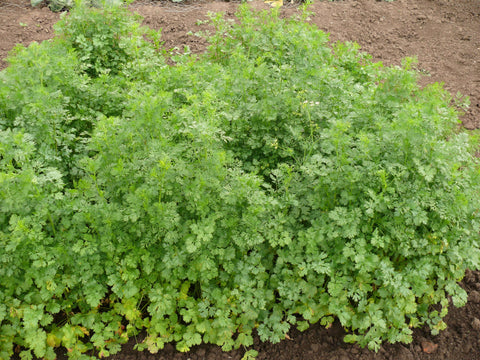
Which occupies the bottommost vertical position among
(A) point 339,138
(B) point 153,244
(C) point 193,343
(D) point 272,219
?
(C) point 193,343

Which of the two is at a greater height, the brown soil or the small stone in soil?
the brown soil

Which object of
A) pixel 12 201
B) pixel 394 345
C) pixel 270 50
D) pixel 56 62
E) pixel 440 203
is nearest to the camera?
pixel 12 201

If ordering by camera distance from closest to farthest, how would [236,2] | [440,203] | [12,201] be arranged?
[12,201]
[440,203]
[236,2]

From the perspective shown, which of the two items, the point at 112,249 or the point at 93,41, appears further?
the point at 93,41

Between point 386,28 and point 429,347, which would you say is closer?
point 429,347

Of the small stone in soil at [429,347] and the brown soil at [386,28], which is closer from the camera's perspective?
the small stone in soil at [429,347]

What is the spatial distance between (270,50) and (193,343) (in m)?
2.98

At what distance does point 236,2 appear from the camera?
26.3ft

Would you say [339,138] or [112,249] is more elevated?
[339,138]

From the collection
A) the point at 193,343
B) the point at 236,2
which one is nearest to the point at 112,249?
the point at 193,343

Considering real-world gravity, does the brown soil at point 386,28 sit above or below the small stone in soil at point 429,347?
above

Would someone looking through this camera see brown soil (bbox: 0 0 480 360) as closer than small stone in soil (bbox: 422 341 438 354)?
No

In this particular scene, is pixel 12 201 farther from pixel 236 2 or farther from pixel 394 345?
pixel 236 2

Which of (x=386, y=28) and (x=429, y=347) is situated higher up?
(x=386, y=28)
